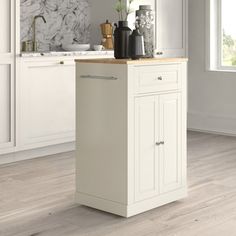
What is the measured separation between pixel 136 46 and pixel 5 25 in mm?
1782

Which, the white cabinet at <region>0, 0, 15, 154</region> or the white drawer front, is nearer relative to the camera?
the white drawer front

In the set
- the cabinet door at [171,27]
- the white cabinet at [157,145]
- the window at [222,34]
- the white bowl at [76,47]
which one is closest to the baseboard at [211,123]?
the window at [222,34]

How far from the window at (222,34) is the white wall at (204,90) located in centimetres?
10

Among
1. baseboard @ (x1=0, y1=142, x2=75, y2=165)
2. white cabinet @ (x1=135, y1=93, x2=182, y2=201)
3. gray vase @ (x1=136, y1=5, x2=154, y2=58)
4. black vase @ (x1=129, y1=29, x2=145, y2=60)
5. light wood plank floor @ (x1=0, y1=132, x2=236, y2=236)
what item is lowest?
light wood plank floor @ (x1=0, y1=132, x2=236, y2=236)

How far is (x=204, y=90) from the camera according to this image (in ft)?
22.2

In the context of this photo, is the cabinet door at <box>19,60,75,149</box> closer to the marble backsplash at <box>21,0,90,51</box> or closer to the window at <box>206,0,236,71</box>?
the marble backsplash at <box>21,0,90,51</box>

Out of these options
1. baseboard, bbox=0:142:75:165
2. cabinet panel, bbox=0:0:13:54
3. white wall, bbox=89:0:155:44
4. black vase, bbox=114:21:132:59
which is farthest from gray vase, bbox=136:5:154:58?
white wall, bbox=89:0:155:44

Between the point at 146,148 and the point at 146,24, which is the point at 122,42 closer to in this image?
the point at 146,24

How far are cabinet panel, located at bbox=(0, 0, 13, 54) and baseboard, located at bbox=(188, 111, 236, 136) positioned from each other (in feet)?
8.94

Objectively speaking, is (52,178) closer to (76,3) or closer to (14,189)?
(14,189)

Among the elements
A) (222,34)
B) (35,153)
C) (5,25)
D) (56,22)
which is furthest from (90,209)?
(222,34)

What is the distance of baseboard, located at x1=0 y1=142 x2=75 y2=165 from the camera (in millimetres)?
5057

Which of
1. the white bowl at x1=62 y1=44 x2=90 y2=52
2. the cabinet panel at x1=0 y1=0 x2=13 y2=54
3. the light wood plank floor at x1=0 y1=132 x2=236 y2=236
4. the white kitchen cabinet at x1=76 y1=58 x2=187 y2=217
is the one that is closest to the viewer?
the light wood plank floor at x1=0 y1=132 x2=236 y2=236

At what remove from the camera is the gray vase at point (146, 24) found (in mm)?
3611
